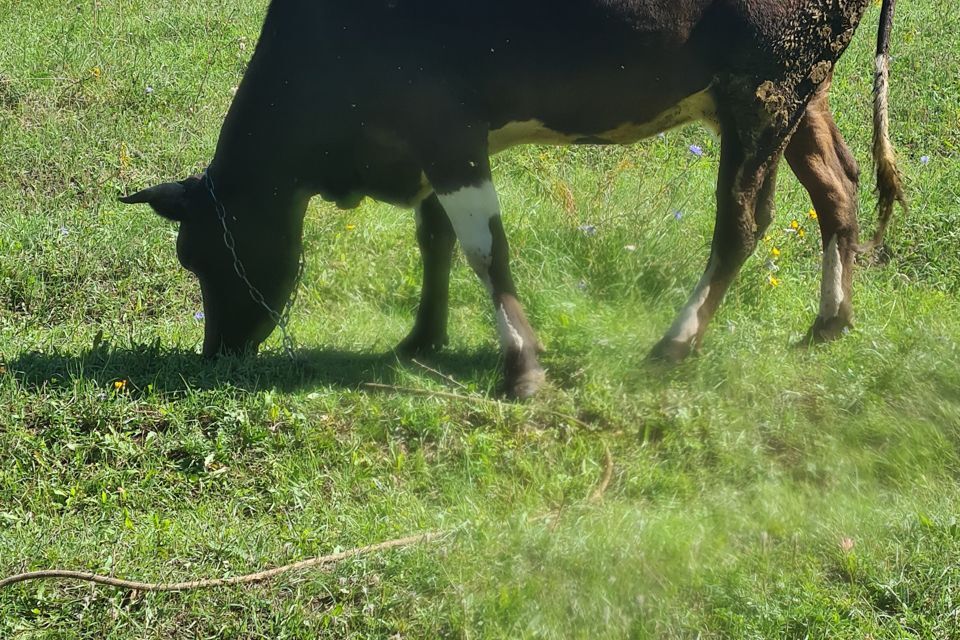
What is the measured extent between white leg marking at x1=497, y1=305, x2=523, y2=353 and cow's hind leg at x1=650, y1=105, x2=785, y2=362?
0.71 m

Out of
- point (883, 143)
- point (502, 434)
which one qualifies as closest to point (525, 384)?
point (502, 434)

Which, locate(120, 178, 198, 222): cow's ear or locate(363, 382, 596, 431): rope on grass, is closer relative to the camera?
locate(363, 382, 596, 431): rope on grass

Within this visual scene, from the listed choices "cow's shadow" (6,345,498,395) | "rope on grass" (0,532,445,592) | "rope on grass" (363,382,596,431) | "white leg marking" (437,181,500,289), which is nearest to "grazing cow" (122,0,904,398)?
"white leg marking" (437,181,500,289)

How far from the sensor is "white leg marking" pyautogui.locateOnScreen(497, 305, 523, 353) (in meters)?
5.41

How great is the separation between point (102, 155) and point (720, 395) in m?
4.68

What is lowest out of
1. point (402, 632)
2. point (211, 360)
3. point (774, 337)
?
point (402, 632)

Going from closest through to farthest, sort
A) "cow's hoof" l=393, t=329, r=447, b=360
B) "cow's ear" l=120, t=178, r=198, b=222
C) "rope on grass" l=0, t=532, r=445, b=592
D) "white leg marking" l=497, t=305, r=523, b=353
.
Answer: "rope on grass" l=0, t=532, r=445, b=592, "white leg marking" l=497, t=305, r=523, b=353, "cow's ear" l=120, t=178, r=198, b=222, "cow's hoof" l=393, t=329, r=447, b=360

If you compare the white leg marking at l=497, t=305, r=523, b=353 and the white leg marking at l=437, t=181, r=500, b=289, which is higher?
the white leg marking at l=437, t=181, r=500, b=289

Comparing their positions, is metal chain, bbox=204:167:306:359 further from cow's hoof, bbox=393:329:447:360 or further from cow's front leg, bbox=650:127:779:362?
cow's front leg, bbox=650:127:779:362

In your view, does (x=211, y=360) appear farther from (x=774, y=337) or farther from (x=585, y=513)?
(x=774, y=337)

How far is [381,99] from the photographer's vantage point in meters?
5.24

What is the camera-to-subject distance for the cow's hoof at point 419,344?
5.97 m

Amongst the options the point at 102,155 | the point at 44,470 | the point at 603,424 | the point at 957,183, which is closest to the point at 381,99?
the point at 603,424

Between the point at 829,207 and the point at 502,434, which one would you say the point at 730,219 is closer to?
the point at 829,207
